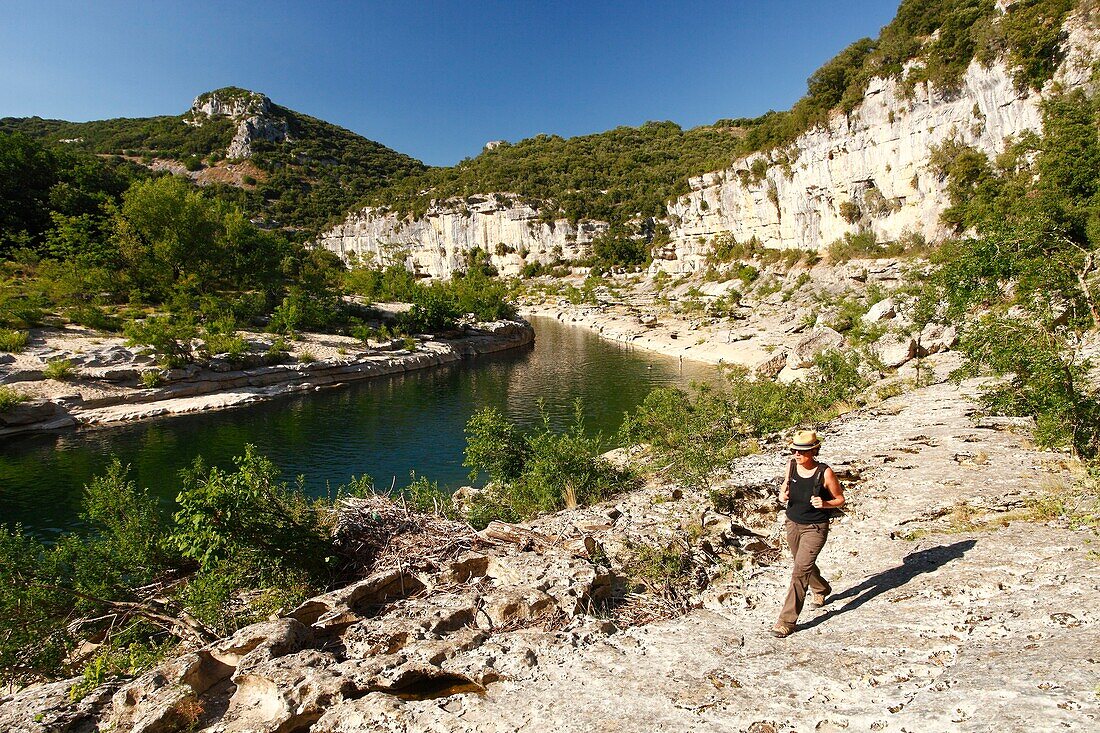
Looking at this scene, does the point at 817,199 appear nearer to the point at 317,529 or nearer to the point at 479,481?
the point at 479,481

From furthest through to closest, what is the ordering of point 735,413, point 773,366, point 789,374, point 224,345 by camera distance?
point 224,345 → point 773,366 → point 789,374 → point 735,413

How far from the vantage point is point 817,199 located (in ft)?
182

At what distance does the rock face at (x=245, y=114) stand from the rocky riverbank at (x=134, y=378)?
11079 centimetres

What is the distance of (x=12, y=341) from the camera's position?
27734mm

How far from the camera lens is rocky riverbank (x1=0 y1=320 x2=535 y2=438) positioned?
2544 centimetres

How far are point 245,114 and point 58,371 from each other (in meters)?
130

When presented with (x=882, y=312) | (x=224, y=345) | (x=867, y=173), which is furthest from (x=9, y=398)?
(x=867, y=173)

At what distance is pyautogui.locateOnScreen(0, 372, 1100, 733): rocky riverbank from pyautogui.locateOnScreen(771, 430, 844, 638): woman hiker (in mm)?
303

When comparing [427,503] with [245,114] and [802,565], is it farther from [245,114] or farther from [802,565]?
[245,114]

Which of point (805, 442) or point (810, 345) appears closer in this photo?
point (805, 442)

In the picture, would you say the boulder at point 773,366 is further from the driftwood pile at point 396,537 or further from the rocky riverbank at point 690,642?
the driftwood pile at point 396,537

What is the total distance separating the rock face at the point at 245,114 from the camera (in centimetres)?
12281

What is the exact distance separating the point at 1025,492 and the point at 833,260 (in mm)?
51002

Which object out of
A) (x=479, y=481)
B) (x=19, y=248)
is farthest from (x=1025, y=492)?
(x=19, y=248)
